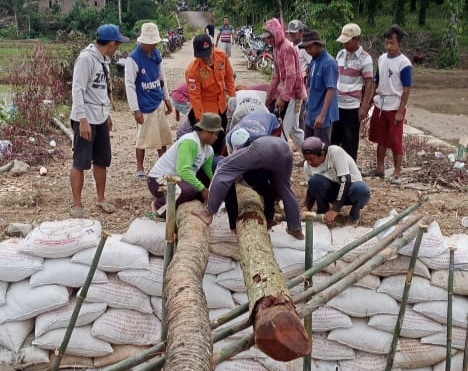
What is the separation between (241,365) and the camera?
12.0 feet

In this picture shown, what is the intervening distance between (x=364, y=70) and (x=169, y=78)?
334 inches

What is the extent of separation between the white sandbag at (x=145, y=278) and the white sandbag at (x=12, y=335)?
658 mm

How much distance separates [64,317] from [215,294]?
89 centimetres

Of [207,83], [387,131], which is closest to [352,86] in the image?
[387,131]

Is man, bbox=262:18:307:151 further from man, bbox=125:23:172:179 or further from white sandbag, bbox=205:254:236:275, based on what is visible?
white sandbag, bbox=205:254:236:275

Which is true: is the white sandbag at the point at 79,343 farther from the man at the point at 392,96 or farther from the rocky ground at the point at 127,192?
the man at the point at 392,96

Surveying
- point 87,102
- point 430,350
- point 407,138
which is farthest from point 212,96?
point 407,138

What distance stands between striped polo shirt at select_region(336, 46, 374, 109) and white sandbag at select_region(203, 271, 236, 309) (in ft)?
6.51

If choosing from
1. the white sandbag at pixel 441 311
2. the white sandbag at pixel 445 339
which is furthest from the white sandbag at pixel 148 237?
the white sandbag at pixel 445 339

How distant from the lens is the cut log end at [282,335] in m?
2.17

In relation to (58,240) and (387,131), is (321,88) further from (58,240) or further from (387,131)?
(58,240)

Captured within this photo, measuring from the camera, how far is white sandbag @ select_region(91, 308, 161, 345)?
3.60 metres

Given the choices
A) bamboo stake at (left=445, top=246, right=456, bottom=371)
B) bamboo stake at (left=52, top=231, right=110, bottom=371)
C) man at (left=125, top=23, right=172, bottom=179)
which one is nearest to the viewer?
bamboo stake at (left=52, top=231, right=110, bottom=371)

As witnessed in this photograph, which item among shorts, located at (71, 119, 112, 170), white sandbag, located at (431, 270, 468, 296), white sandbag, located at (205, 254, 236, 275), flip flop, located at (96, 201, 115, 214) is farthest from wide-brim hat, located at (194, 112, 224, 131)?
white sandbag, located at (431, 270, 468, 296)
